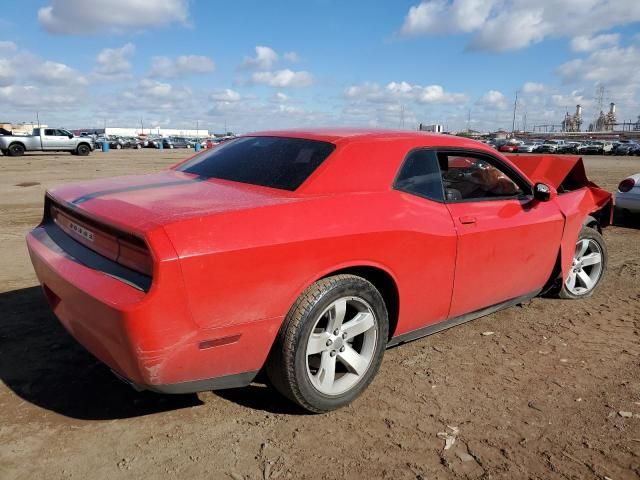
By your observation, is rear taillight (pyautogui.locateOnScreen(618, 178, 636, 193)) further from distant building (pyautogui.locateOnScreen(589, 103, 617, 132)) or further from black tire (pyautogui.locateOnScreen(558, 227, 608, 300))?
distant building (pyautogui.locateOnScreen(589, 103, 617, 132))

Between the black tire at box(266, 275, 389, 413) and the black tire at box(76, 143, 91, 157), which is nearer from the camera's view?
the black tire at box(266, 275, 389, 413)

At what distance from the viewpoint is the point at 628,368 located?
11.1ft

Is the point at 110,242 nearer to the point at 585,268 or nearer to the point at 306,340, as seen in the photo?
the point at 306,340

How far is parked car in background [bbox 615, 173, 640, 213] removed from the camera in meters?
7.93

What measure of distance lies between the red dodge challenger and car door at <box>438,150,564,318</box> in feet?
0.04

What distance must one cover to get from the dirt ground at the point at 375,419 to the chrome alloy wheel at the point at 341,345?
19 cm

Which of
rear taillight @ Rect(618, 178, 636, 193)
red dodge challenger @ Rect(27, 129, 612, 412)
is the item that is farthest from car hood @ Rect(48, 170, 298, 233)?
rear taillight @ Rect(618, 178, 636, 193)

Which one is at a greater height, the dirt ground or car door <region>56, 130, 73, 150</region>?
car door <region>56, 130, 73, 150</region>

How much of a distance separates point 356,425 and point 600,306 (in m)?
2.96

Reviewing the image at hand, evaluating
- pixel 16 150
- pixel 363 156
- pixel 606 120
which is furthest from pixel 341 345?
pixel 606 120

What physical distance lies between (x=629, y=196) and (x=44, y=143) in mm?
30815

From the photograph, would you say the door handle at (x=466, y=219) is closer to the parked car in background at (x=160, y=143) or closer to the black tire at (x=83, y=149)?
the black tire at (x=83, y=149)

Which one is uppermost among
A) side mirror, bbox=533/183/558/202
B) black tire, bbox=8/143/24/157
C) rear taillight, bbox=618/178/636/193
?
side mirror, bbox=533/183/558/202

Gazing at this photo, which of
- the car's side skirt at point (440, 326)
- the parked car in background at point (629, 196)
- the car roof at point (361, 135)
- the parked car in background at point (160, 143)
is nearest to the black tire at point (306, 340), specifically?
the car's side skirt at point (440, 326)
